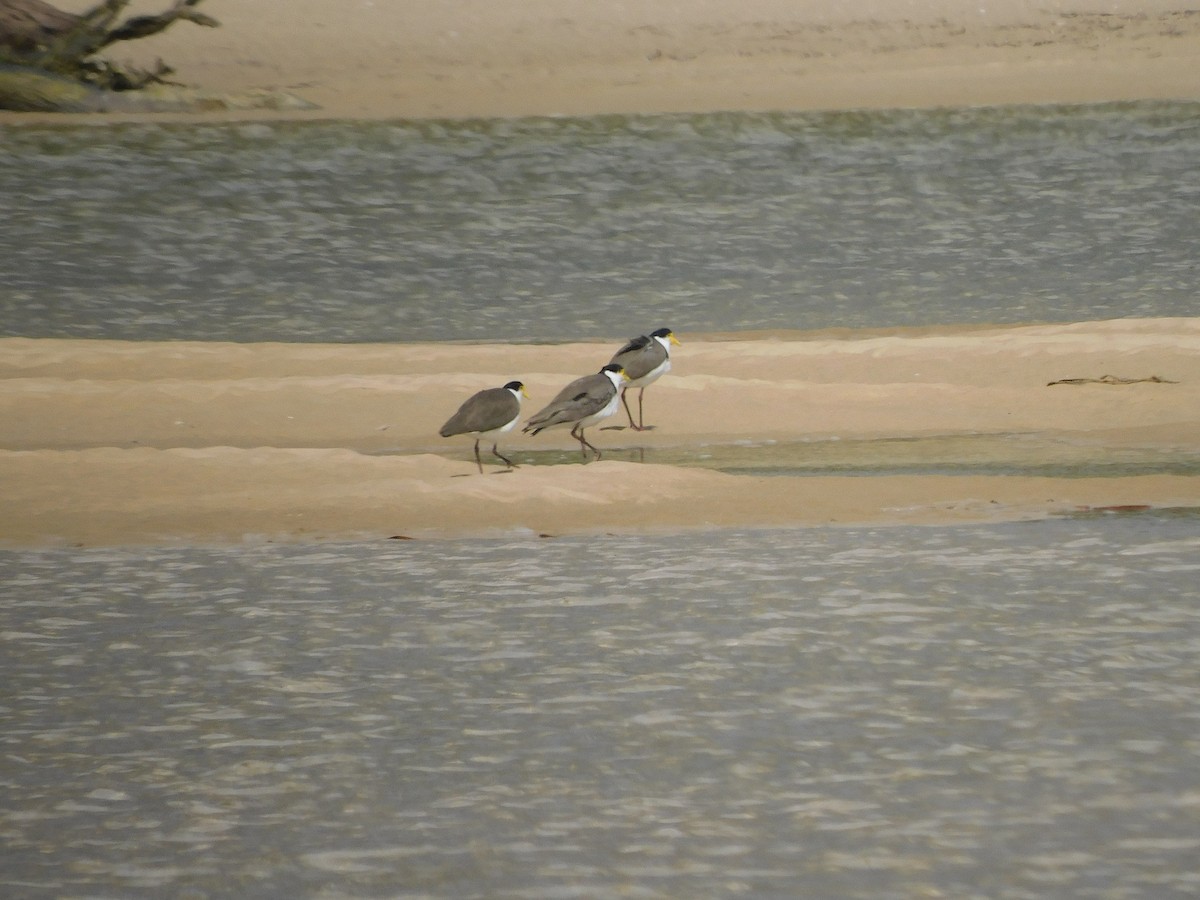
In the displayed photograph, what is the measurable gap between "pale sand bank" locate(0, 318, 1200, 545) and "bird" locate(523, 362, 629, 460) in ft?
1.77

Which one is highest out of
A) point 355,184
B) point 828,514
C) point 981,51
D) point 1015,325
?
point 981,51

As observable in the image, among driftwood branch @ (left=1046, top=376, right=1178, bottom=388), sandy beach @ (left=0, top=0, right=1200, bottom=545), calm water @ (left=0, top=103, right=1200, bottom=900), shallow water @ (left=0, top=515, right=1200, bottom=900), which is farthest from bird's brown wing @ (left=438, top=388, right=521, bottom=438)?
driftwood branch @ (left=1046, top=376, right=1178, bottom=388)

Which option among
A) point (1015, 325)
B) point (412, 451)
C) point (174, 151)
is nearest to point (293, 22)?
point (174, 151)

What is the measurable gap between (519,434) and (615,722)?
24.5ft

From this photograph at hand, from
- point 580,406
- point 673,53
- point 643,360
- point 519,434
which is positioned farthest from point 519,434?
point 673,53

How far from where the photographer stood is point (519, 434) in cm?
1322

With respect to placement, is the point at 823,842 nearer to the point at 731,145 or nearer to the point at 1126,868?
the point at 1126,868

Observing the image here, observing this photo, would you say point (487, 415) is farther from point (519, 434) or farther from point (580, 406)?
point (519, 434)

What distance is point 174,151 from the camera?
29.5 m

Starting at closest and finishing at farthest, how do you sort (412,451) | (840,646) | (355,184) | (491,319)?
(840,646) → (412,451) → (491,319) → (355,184)

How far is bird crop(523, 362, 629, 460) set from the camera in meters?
11.1

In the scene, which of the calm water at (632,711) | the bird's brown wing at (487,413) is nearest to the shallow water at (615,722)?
the calm water at (632,711)

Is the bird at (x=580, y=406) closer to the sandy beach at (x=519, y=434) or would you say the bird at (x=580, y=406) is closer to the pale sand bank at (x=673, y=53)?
the sandy beach at (x=519, y=434)

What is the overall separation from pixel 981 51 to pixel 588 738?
34.0 metres
